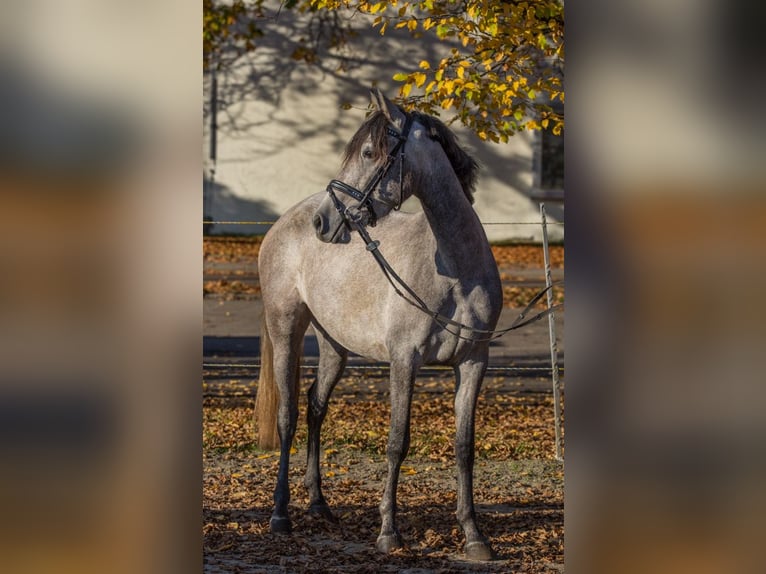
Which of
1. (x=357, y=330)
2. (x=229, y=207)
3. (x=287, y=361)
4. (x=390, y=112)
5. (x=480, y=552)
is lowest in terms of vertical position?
(x=480, y=552)

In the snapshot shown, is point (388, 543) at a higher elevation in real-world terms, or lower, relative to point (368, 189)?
lower

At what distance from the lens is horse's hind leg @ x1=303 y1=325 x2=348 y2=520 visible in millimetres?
6734

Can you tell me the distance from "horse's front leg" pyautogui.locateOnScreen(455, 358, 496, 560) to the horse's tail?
1.62 m

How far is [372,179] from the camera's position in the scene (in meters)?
5.41

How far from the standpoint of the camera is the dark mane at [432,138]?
17.7 feet

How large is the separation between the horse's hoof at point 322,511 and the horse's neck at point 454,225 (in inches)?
74.8

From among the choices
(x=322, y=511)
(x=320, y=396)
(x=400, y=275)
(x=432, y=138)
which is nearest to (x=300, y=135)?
(x=320, y=396)

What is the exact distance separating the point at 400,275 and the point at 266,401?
182 cm

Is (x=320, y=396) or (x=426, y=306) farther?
(x=320, y=396)

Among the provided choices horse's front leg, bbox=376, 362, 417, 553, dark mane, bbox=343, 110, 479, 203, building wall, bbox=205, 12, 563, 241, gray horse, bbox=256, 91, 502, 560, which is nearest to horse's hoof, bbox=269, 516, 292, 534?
gray horse, bbox=256, 91, 502, 560
